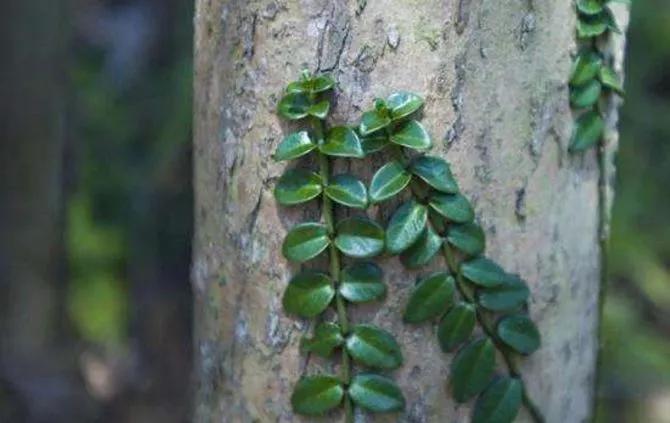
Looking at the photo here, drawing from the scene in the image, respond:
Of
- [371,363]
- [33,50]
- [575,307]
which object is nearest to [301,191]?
[371,363]

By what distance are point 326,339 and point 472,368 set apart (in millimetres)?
167

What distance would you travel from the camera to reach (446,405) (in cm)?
155

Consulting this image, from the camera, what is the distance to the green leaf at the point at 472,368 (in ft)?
5.01

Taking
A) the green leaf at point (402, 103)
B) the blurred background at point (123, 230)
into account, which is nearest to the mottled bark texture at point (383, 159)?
the green leaf at point (402, 103)

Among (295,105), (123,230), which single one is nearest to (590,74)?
(295,105)

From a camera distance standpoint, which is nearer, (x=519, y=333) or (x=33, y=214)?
(x=519, y=333)

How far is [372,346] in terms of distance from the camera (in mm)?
1500

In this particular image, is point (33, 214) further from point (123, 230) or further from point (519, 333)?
point (519, 333)

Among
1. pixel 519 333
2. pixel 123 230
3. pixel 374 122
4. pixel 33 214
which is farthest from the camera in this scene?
pixel 123 230

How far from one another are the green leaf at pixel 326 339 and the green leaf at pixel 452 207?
0.17 meters

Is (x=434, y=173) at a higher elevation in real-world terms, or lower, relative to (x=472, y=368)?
higher

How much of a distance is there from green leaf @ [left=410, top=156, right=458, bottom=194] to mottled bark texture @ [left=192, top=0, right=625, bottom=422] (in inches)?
0.7

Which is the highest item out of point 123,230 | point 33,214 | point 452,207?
point 452,207

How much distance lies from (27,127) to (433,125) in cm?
233
